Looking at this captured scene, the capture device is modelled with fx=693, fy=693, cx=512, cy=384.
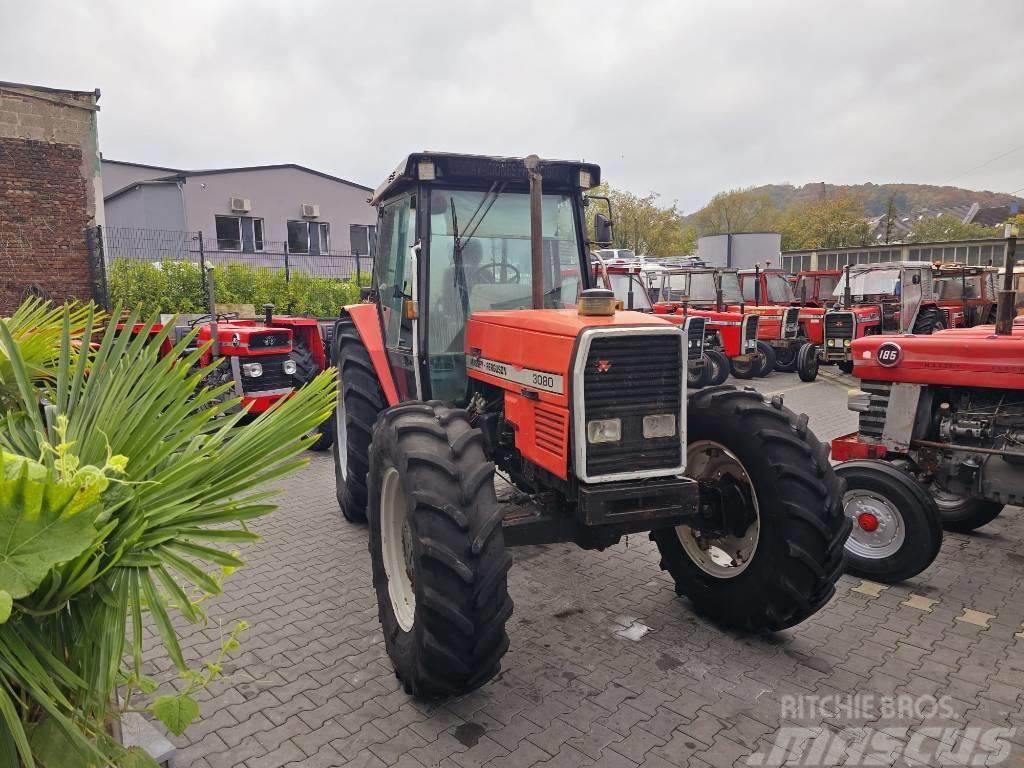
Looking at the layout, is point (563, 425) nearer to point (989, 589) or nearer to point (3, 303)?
point (989, 589)

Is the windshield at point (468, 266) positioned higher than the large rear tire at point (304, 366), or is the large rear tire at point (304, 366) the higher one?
the windshield at point (468, 266)

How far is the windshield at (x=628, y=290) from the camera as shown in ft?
42.2

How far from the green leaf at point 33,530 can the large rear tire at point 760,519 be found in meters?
2.97

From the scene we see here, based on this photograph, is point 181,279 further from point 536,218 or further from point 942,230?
point 942,230

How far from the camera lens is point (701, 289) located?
14.7 metres

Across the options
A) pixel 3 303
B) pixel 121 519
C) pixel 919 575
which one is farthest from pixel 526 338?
pixel 3 303

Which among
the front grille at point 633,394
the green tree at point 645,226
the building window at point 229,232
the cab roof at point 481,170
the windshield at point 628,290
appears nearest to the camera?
the front grille at point 633,394

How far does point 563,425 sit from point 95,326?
6.25 ft

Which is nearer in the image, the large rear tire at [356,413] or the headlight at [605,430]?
the headlight at [605,430]

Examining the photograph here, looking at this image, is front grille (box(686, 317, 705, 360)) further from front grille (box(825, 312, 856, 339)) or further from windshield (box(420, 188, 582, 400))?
windshield (box(420, 188, 582, 400))

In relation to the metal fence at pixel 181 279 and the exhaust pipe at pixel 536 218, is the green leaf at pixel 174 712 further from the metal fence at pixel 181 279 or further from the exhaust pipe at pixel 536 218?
the metal fence at pixel 181 279

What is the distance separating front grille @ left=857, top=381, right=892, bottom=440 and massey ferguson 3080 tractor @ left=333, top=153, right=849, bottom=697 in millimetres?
1811

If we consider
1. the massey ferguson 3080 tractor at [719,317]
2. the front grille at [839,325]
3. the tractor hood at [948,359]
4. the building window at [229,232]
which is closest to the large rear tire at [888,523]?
the tractor hood at [948,359]

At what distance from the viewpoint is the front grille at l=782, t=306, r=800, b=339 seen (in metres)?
14.0
